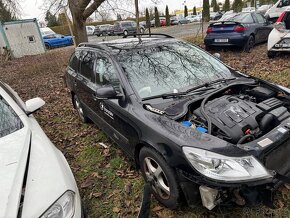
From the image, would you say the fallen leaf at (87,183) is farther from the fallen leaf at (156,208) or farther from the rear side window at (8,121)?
the rear side window at (8,121)

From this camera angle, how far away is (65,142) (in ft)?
15.3

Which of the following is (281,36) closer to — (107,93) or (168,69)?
(168,69)

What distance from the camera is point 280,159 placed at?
2389mm

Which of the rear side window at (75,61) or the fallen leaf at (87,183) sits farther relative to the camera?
the rear side window at (75,61)

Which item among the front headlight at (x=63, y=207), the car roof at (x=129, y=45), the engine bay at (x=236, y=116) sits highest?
the car roof at (x=129, y=45)

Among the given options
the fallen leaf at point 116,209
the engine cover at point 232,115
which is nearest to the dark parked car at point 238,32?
the engine cover at point 232,115

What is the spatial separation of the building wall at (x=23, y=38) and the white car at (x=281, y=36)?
53.9 feet

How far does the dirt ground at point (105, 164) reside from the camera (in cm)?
266

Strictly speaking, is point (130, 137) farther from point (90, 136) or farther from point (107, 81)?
point (90, 136)

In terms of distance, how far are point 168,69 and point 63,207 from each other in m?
2.09

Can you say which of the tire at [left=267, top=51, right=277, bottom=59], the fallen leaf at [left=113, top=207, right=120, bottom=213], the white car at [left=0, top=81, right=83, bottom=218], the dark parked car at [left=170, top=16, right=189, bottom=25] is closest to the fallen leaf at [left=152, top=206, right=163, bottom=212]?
the fallen leaf at [left=113, top=207, right=120, bottom=213]

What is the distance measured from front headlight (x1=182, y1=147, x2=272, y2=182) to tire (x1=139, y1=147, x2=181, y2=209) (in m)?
0.35

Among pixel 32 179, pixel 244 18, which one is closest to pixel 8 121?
pixel 32 179

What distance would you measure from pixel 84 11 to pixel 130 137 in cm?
834
